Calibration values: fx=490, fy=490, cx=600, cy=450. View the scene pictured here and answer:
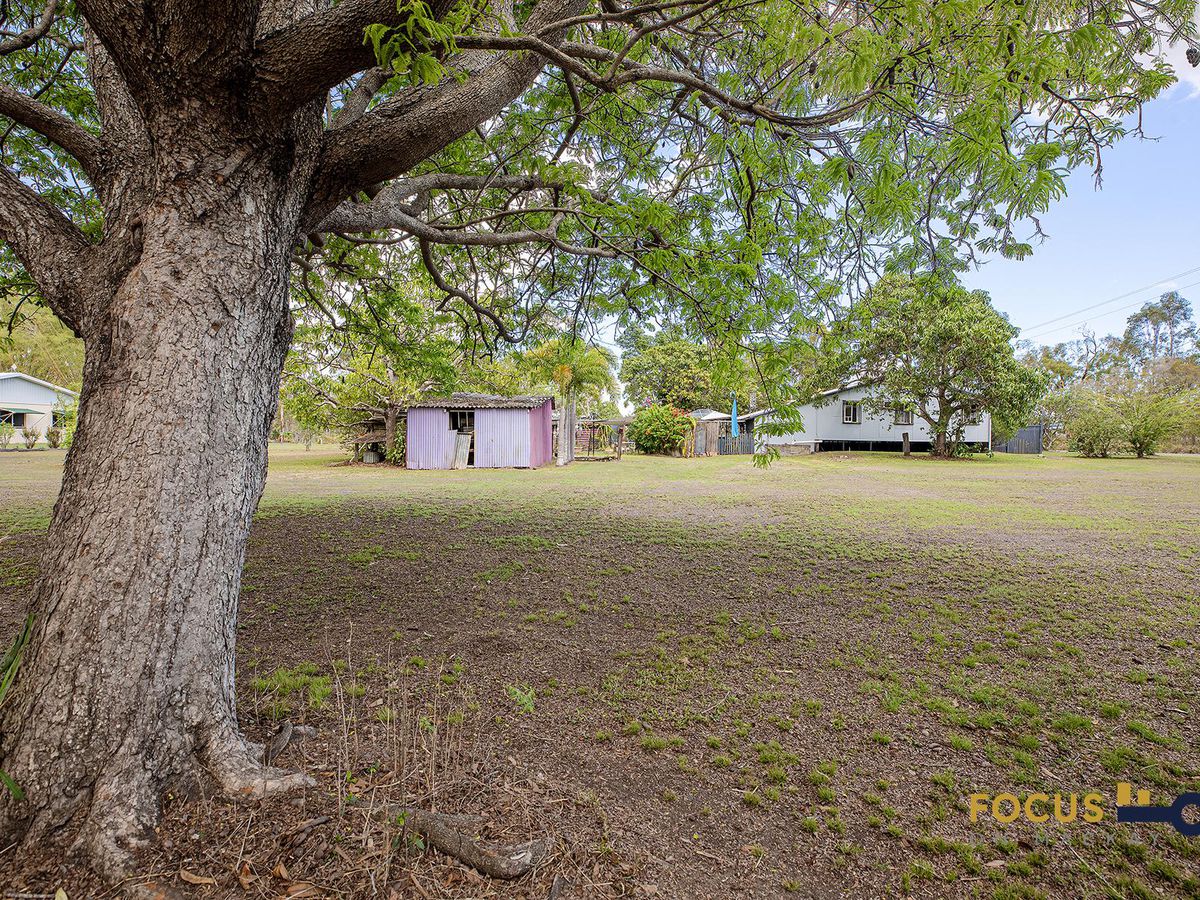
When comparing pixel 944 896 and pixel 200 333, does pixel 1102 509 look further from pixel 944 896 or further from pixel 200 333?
pixel 200 333

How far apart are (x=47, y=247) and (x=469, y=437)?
17.5 meters

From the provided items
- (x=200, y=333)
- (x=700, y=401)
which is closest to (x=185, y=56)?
(x=200, y=333)

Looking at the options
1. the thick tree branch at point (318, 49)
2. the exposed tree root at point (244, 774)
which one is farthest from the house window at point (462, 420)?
the exposed tree root at point (244, 774)

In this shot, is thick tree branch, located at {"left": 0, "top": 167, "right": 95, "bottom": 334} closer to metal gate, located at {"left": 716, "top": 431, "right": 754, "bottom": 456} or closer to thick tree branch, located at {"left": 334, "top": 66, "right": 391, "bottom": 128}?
thick tree branch, located at {"left": 334, "top": 66, "right": 391, "bottom": 128}

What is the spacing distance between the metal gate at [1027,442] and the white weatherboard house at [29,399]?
58.0 metres

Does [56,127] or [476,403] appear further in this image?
[476,403]

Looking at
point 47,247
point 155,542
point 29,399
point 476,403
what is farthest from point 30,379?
point 155,542

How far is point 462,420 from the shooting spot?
1983cm

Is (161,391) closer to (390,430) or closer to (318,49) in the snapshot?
(318,49)

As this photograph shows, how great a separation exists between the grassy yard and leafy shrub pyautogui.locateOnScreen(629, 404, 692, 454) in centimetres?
1950

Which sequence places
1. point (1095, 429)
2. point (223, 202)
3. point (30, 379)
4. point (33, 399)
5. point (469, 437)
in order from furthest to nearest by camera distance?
1. point (33, 399)
2. point (30, 379)
3. point (1095, 429)
4. point (469, 437)
5. point (223, 202)

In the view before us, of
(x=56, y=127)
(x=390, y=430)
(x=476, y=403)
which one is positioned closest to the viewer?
(x=56, y=127)

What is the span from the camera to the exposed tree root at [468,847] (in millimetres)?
1675

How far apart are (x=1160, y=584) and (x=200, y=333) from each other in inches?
310
